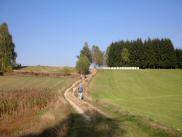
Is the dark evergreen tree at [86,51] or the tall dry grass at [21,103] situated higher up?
the dark evergreen tree at [86,51]

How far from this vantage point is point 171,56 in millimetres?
116000

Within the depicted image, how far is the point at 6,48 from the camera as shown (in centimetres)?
8950

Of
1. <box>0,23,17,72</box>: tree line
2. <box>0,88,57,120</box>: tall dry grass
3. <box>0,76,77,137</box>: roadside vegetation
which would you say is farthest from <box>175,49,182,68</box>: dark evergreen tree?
<box>0,88,57,120</box>: tall dry grass

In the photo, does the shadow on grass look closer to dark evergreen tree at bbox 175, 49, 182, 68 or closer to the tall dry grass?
the tall dry grass

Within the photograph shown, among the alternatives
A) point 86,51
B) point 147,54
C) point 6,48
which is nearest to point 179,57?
point 147,54

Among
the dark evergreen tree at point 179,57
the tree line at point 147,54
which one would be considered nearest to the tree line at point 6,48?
the tree line at point 147,54

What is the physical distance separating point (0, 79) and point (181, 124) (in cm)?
5973

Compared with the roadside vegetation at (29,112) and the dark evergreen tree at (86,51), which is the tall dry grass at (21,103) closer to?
the roadside vegetation at (29,112)

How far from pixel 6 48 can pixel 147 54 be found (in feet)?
177

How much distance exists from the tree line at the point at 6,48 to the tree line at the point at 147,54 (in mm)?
46770

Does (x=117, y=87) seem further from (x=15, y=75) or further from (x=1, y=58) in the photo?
(x=1, y=58)

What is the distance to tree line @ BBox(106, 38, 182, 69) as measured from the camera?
379ft

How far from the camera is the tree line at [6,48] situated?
86450mm

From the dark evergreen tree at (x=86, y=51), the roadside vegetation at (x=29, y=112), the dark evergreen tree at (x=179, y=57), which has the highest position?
the dark evergreen tree at (x=86, y=51)
